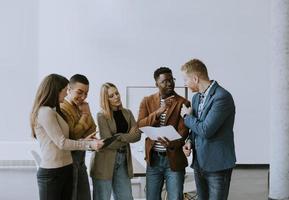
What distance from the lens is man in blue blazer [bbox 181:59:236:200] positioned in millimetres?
2891

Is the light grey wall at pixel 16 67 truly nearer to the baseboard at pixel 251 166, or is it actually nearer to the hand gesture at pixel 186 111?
the baseboard at pixel 251 166

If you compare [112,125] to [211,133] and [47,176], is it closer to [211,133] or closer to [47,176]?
[47,176]

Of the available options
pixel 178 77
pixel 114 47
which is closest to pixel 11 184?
pixel 114 47

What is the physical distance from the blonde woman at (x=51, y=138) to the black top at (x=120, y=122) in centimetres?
51

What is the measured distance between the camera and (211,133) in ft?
9.50

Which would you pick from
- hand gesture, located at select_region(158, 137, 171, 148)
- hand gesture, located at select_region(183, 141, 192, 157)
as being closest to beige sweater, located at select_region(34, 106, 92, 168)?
hand gesture, located at select_region(158, 137, 171, 148)

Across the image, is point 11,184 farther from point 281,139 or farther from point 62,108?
point 281,139

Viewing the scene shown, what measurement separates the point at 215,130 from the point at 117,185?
1.07m

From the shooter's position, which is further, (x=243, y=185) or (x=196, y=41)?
(x=196, y=41)

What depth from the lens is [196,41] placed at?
26.3 ft

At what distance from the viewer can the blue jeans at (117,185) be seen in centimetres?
336

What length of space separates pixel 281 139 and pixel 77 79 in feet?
10.7

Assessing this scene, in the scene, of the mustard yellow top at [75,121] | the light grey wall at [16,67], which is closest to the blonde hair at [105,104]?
the mustard yellow top at [75,121]

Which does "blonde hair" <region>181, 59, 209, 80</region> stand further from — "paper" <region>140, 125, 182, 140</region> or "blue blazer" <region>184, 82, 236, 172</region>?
"paper" <region>140, 125, 182, 140</region>
